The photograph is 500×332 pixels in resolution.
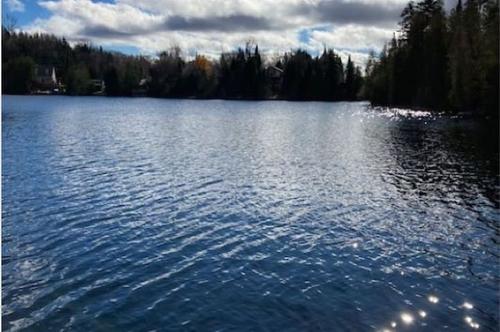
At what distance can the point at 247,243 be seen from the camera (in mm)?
20875

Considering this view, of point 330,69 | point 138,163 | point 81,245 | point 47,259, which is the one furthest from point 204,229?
point 330,69

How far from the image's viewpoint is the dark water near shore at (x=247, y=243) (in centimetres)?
1438

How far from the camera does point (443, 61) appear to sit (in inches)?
4011

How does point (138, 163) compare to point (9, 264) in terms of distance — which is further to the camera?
point (138, 163)

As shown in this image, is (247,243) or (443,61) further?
(443,61)

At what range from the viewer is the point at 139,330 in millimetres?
13258

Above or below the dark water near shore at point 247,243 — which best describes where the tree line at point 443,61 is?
above

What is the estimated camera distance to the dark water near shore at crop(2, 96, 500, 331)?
14383 mm

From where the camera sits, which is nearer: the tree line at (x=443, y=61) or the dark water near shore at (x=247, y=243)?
the dark water near shore at (x=247, y=243)

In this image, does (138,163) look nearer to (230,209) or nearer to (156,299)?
(230,209)

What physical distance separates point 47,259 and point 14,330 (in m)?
5.64

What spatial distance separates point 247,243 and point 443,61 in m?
95.4

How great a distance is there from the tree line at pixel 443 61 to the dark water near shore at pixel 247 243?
44368 mm

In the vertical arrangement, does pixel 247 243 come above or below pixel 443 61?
below
